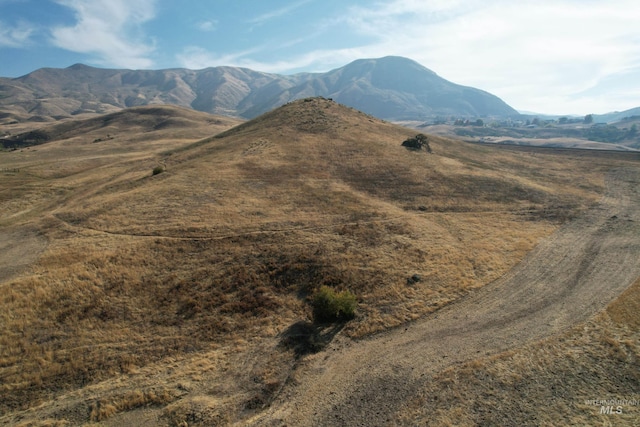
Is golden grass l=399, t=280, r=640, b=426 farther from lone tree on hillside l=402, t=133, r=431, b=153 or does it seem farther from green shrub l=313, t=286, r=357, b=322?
lone tree on hillside l=402, t=133, r=431, b=153

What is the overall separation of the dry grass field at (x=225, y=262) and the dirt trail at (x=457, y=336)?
112cm

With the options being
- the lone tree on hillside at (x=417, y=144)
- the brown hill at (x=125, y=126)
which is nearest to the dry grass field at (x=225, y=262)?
the lone tree on hillside at (x=417, y=144)

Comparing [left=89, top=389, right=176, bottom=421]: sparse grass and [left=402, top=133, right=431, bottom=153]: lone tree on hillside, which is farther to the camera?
[left=402, top=133, right=431, bottom=153]: lone tree on hillside

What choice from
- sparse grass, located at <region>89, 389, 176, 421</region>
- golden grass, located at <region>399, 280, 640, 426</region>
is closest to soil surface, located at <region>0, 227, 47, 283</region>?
sparse grass, located at <region>89, 389, 176, 421</region>

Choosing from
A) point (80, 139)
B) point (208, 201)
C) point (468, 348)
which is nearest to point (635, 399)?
point (468, 348)

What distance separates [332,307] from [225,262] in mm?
11704

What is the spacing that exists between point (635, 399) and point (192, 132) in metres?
143

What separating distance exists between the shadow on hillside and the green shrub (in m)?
0.49

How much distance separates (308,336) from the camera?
21.8 meters

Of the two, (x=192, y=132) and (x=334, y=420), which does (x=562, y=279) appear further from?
(x=192, y=132)

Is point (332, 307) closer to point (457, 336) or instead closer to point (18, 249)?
point (457, 336)

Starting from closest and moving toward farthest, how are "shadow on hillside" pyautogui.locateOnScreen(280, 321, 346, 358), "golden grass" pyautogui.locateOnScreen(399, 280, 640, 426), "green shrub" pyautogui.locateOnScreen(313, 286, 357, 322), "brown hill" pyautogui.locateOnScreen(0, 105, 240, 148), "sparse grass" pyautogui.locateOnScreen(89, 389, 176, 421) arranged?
"golden grass" pyautogui.locateOnScreen(399, 280, 640, 426), "sparse grass" pyautogui.locateOnScreen(89, 389, 176, 421), "shadow on hillside" pyautogui.locateOnScreen(280, 321, 346, 358), "green shrub" pyautogui.locateOnScreen(313, 286, 357, 322), "brown hill" pyautogui.locateOnScreen(0, 105, 240, 148)

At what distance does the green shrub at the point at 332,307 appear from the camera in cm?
2291

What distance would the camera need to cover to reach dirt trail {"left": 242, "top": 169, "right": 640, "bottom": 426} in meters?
16.2
